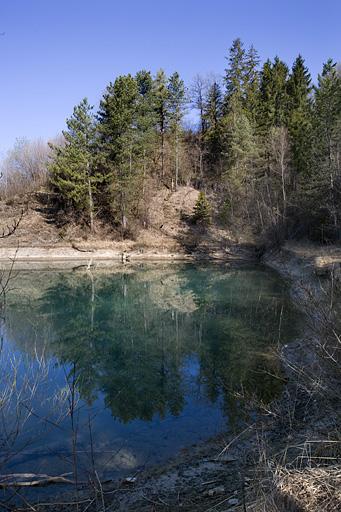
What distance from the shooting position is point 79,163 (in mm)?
44094

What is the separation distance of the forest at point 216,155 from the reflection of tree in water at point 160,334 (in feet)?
34.5

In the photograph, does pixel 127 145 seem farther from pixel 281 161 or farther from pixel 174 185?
pixel 281 161

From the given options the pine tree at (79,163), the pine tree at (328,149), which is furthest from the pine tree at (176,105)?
the pine tree at (328,149)

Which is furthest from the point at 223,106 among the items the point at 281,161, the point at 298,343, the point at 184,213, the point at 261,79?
the point at 298,343

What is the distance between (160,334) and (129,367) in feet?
12.2

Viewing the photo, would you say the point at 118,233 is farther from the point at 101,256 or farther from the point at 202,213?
the point at 202,213

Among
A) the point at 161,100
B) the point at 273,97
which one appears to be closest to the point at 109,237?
the point at 161,100

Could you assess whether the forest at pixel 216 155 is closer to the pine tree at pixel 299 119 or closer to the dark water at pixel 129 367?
the pine tree at pixel 299 119

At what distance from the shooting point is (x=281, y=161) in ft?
125

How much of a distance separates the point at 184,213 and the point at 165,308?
29881 millimetres

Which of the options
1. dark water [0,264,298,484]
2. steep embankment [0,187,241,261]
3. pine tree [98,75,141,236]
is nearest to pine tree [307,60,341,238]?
dark water [0,264,298,484]

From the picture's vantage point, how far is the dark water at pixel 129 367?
8.21 metres

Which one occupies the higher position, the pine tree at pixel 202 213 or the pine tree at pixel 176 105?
the pine tree at pixel 176 105

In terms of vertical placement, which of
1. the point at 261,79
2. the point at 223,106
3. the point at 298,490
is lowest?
the point at 298,490
